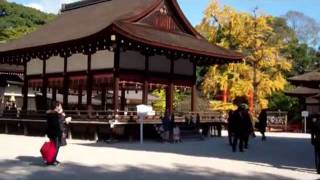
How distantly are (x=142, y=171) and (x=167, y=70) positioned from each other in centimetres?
1688

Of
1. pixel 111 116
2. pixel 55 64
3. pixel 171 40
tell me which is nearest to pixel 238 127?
pixel 111 116

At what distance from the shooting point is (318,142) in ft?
44.2

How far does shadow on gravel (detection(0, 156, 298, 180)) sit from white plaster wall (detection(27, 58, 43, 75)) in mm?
19188

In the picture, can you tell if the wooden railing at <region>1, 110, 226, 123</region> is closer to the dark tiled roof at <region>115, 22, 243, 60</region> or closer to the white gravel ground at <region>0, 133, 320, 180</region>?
the dark tiled roof at <region>115, 22, 243, 60</region>

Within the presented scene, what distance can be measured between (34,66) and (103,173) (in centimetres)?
2226

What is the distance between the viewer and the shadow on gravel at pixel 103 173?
1140 centimetres

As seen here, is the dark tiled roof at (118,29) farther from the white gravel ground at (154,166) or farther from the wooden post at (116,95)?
the white gravel ground at (154,166)

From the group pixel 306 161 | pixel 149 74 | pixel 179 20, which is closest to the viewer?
pixel 306 161

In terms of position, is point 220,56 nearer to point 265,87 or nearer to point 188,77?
point 188,77

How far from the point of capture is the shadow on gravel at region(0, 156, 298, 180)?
11398 mm

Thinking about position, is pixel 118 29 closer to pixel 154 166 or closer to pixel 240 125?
pixel 240 125

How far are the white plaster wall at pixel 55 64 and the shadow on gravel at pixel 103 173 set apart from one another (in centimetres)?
1710

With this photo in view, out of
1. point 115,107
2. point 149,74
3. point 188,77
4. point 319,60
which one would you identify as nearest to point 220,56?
point 188,77

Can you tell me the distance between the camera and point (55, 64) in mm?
31172
